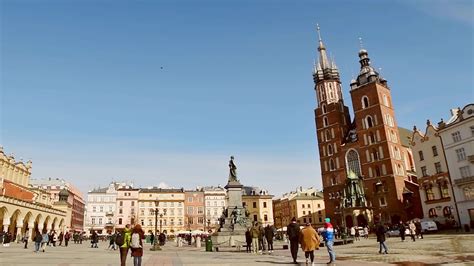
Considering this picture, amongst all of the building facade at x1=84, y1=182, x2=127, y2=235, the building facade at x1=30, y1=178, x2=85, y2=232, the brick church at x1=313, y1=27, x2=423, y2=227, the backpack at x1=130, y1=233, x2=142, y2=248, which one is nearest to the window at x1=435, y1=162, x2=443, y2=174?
the brick church at x1=313, y1=27, x2=423, y2=227

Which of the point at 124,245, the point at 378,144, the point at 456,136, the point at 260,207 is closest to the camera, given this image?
the point at 124,245

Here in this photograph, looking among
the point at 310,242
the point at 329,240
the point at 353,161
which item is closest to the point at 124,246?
the point at 310,242

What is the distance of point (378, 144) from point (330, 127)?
525 inches

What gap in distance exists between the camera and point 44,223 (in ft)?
201

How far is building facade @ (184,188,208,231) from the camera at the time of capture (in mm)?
98000

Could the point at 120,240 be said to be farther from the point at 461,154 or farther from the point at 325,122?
the point at 325,122

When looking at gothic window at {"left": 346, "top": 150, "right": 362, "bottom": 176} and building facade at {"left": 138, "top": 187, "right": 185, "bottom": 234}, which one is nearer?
gothic window at {"left": 346, "top": 150, "right": 362, "bottom": 176}

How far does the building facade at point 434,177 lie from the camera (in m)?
48.2

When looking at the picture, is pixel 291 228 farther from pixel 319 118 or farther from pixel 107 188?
pixel 107 188

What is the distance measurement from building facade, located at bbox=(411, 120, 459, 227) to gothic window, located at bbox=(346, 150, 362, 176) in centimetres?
1897

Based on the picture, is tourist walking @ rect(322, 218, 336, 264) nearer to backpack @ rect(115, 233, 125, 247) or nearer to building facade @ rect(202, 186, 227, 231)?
backpack @ rect(115, 233, 125, 247)

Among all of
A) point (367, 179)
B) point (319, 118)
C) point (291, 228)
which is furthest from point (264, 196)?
point (291, 228)

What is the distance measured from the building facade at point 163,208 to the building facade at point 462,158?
225 feet

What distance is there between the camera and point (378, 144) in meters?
69.6
